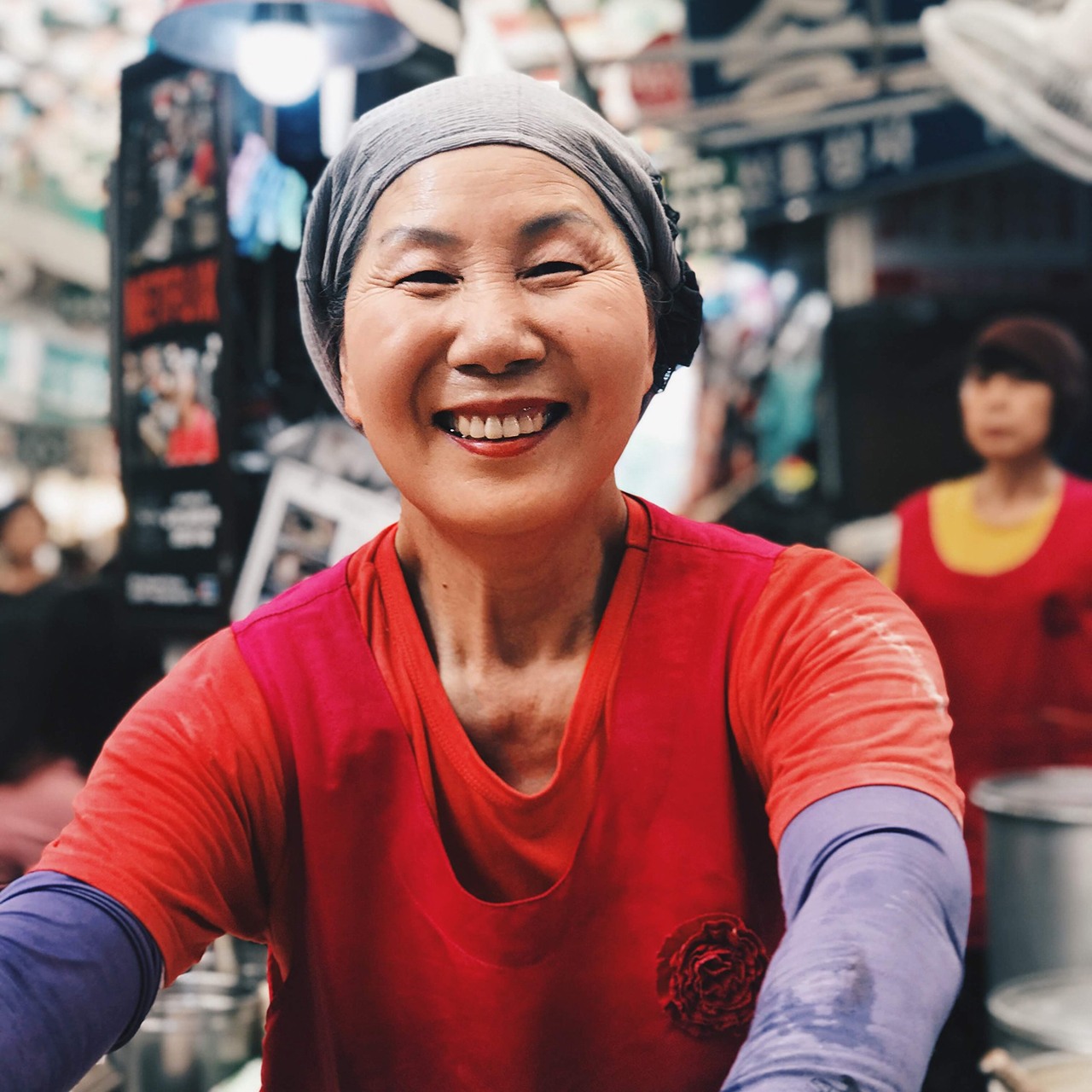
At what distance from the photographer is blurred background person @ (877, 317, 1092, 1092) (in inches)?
111

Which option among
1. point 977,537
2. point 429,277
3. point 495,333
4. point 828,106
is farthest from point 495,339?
point 828,106

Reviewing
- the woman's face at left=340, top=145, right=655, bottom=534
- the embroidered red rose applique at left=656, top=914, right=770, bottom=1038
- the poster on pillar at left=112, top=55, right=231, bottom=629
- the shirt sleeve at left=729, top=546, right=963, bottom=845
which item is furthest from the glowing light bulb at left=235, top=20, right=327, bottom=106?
the embroidered red rose applique at left=656, top=914, right=770, bottom=1038

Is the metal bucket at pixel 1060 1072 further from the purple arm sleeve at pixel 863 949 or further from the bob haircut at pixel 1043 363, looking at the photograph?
the bob haircut at pixel 1043 363

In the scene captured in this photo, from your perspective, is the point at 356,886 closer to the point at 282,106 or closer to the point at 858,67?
the point at 282,106

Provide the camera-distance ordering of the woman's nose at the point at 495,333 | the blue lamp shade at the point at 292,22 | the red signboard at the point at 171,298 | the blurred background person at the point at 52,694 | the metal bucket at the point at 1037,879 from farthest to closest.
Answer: the metal bucket at the point at 1037,879, the red signboard at the point at 171,298, the blue lamp shade at the point at 292,22, the blurred background person at the point at 52,694, the woman's nose at the point at 495,333

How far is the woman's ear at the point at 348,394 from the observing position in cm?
130

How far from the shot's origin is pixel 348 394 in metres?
1.32

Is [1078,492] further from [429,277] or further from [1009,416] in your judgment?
[429,277]

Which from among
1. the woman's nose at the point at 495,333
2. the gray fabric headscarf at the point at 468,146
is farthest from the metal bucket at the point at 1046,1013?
the woman's nose at the point at 495,333

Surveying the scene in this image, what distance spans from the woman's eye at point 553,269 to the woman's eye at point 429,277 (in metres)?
0.08

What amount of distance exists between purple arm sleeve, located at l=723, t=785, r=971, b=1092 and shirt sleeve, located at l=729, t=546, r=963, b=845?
29mm

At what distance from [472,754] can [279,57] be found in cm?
126

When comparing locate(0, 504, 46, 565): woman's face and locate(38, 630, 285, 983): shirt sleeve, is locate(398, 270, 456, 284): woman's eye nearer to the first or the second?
locate(38, 630, 285, 983): shirt sleeve

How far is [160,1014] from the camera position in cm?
182
